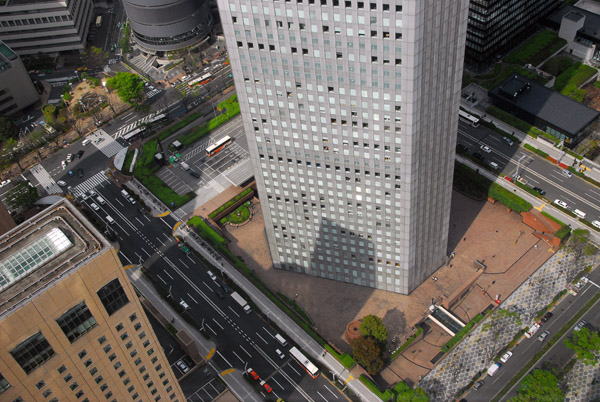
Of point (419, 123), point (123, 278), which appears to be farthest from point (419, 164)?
point (123, 278)

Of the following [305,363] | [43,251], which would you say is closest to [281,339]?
[305,363]

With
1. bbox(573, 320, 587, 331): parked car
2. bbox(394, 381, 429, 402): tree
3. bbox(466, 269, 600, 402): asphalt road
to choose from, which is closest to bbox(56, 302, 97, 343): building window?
bbox(394, 381, 429, 402): tree

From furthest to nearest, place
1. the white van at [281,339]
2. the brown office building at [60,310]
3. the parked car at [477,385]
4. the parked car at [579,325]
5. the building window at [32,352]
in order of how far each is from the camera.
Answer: the white van at [281,339]
the parked car at [579,325]
the parked car at [477,385]
the building window at [32,352]
the brown office building at [60,310]

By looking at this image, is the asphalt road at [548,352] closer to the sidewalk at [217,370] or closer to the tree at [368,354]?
the tree at [368,354]

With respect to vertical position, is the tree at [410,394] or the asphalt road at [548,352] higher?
the tree at [410,394]

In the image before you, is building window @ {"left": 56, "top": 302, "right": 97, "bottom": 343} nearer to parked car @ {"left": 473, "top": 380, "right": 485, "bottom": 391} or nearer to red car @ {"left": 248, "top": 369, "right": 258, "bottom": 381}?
red car @ {"left": 248, "top": 369, "right": 258, "bottom": 381}

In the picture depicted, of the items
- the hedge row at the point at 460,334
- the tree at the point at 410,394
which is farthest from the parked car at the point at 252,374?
the hedge row at the point at 460,334
